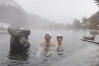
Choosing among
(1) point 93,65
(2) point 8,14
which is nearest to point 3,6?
(2) point 8,14

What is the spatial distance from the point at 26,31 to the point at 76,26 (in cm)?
6221

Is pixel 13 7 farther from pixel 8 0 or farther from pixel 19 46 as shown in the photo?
pixel 19 46

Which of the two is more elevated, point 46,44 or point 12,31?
point 12,31

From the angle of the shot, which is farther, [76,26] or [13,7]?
[13,7]

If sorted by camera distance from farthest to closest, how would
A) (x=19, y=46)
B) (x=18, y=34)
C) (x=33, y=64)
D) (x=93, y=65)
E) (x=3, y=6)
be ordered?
1. (x=3, y=6)
2. (x=19, y=46)
3. (x=18, y=34)
4. (x=33, y=64)
5. (x=93, y=65)

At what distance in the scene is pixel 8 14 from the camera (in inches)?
3718

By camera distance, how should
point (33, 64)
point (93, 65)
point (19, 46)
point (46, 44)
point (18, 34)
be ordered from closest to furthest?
point (93, 65) → point (33, 64) → point (18, 34) → point (19, 46) → point (46, 44)

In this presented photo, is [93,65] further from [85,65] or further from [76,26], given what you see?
[76,26]

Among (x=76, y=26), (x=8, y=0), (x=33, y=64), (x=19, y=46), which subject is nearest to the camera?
(x=33, y=64)

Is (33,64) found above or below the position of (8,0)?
below

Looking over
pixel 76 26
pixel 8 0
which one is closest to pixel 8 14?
pixel 8 0

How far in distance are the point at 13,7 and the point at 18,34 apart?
99.7 meters

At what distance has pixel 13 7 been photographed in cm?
10331

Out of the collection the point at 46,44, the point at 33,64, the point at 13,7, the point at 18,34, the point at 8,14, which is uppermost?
the point at 13,7
